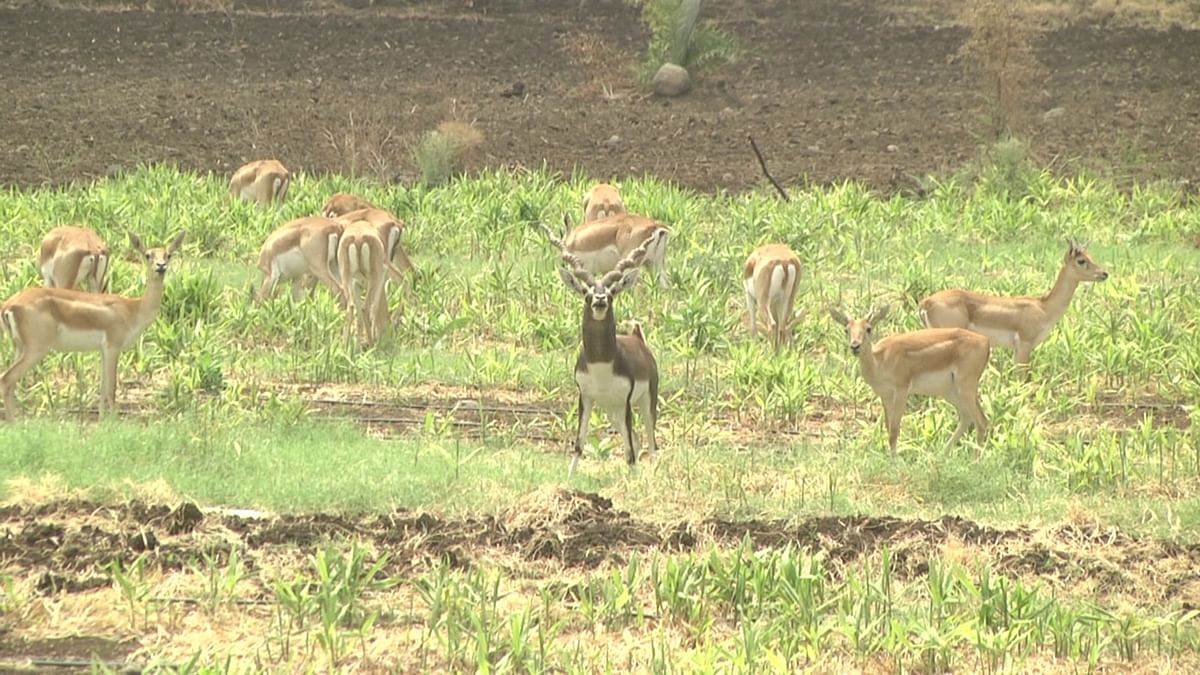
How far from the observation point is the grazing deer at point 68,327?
35.4ft

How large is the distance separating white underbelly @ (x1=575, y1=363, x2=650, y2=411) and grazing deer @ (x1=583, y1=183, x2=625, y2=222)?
22.3 feet

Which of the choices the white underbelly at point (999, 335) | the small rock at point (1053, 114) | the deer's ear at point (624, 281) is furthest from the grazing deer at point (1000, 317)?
the small rock at point (1053, 114)

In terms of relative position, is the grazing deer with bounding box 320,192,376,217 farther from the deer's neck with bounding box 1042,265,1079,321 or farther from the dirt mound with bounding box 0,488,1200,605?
the dirt mound with bounding box 0,488,1200,605

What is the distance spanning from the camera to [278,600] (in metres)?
7.44

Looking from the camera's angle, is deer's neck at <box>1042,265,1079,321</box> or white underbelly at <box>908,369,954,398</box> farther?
deer's neck at <box>1042,265,1079,321</box>

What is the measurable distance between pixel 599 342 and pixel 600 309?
0.53 feet

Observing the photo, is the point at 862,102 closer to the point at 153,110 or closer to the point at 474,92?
the point at 474,92

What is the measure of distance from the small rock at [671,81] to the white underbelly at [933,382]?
51.8ft

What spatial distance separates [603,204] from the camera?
16875 millimetres

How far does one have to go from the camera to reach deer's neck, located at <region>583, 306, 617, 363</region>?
989 centimetres

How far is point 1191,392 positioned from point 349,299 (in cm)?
539

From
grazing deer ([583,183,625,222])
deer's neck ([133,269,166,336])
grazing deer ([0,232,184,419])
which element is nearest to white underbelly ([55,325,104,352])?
grazing deer ([0,232,184,419])

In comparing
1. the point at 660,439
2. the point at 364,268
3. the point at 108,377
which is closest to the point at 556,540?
the point at 660,439

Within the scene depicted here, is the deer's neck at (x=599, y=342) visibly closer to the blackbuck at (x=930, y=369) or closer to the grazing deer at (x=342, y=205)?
the blackbuck at (x=930, y=369)
